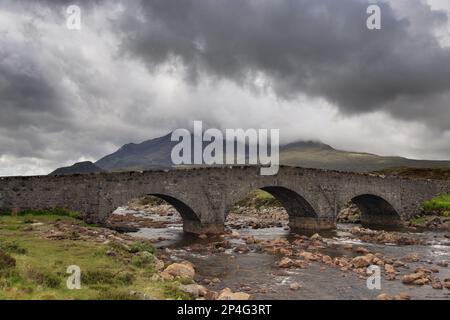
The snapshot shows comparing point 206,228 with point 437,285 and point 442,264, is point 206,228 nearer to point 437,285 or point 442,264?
point 442,264

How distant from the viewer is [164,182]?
93.3 ft

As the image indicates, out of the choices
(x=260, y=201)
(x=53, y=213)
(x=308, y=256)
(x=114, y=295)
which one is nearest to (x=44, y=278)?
(x=114, y=295)

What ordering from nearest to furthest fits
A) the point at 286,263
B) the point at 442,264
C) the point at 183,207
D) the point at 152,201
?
the point at 286,263 < the point at 442,264 < the point at 183,207 < the point at 152,201

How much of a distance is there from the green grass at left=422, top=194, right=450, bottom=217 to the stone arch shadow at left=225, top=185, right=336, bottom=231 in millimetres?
16450

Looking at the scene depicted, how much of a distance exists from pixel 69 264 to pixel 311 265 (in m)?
12.1

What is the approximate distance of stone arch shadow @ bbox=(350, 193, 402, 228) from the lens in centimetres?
4431

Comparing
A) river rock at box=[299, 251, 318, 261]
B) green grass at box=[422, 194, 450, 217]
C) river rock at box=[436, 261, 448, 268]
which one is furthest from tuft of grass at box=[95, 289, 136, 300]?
green grass at box=[422, 194, 450, 217]

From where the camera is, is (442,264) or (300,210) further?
(300,210)

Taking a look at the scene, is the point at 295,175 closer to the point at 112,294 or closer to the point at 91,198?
the point at 91,198

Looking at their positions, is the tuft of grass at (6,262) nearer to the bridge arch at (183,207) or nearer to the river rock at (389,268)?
the river rock at (389,268)

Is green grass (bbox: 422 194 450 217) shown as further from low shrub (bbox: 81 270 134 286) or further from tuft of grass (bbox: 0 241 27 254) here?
tuft of grass (bbox: 0 241 27 254)

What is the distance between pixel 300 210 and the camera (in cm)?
3897

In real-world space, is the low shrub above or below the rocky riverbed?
above
